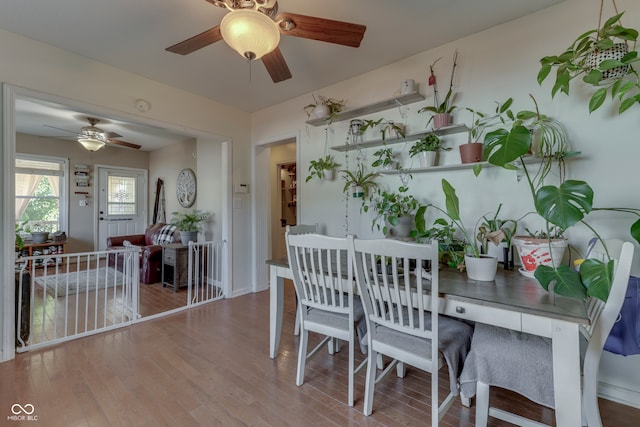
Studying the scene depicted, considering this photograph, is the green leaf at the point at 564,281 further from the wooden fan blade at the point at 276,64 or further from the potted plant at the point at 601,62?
the wooden fan blade at the point at 276,64

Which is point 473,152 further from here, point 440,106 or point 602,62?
point 602,62

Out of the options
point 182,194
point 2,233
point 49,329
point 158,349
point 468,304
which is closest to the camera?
point 468,304

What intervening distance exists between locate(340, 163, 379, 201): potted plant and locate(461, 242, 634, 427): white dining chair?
1658 mm

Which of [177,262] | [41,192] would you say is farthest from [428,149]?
[41,192]

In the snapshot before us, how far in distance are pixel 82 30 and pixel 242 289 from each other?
3.12 meters

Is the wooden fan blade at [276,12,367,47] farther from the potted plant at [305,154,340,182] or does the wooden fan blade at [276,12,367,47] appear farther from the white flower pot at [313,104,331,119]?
the potted plant at [305,154,340,182]

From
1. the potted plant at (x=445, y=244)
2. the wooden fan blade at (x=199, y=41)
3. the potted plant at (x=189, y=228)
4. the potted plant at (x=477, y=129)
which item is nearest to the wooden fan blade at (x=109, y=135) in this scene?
the potted plant at (x=189, y=228)

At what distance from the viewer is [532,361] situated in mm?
1260

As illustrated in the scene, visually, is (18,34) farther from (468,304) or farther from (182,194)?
(468,304)

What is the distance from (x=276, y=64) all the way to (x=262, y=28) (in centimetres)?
52

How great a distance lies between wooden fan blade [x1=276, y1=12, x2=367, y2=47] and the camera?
157cm

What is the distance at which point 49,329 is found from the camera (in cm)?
266

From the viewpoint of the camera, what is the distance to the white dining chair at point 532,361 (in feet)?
3.74

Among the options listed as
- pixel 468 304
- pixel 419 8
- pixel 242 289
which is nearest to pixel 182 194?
pixel 242 289
